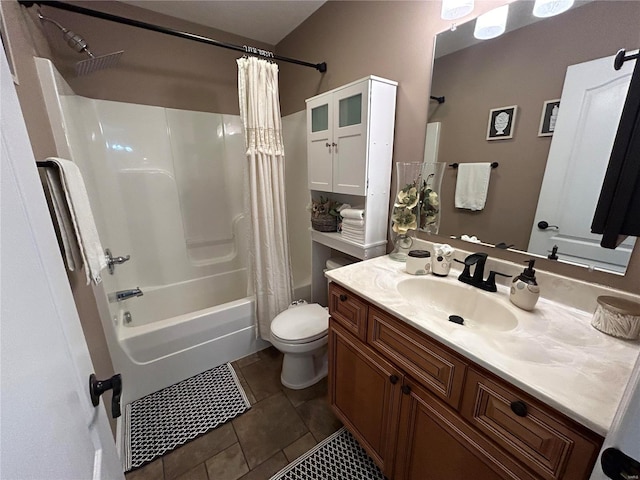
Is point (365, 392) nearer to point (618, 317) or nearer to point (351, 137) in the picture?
point (618, 317)

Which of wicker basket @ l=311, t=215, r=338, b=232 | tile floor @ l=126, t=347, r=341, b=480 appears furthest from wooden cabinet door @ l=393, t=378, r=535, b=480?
wicker basket @ l=311, t=215, r=338, b=232

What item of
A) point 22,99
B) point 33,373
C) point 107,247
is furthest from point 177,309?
point 33,373

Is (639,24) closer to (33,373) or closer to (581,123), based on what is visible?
(581,123)

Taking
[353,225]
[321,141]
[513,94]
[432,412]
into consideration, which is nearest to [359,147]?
[321,141]

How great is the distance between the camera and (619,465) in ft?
1.22

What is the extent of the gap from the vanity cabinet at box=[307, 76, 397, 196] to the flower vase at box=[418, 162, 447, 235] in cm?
23

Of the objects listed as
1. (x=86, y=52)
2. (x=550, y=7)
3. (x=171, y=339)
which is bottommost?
(x=171, y=339)

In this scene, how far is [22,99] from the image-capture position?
3.33 ft

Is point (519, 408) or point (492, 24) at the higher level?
point (492, 24)

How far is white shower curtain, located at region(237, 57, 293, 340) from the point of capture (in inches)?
63.9

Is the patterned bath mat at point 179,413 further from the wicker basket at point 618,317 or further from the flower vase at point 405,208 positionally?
the wicker basket at point 618,317

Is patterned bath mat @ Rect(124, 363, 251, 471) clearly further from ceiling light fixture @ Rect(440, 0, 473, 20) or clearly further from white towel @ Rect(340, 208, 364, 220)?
ceiling light fixture @ Rect(440, 0, 473, 20)

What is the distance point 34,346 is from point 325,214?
1.59m

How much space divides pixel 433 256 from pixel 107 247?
7.36ft
